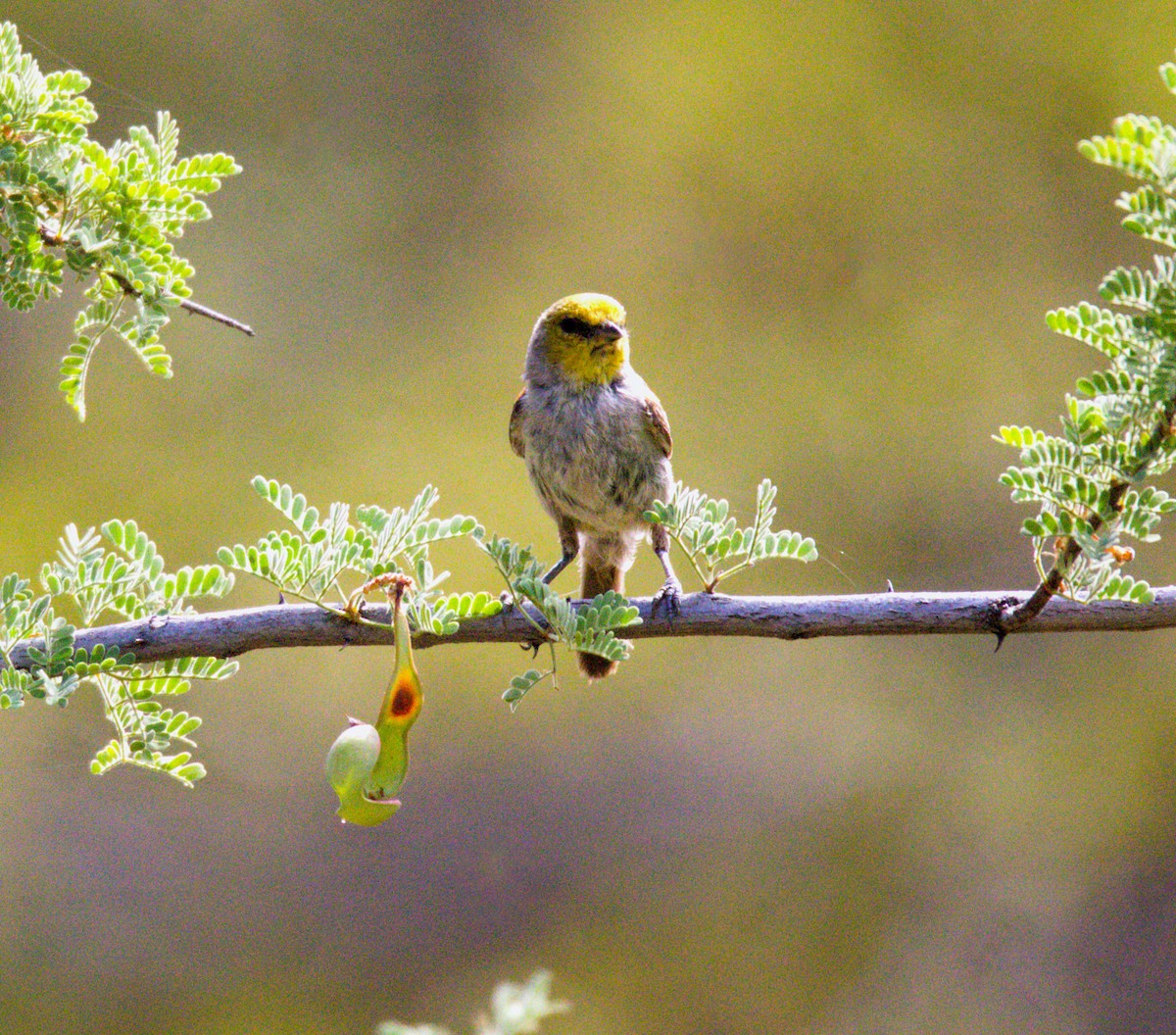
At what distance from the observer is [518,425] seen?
191 inches

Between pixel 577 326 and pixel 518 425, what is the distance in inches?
19.5

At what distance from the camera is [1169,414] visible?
2080 millimetres

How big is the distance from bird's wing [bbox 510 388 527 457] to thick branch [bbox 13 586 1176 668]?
203 centimetres

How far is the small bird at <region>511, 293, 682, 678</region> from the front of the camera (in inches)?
177

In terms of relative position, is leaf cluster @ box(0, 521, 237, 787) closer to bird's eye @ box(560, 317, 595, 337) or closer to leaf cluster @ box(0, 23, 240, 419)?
leaf cluster @ box(0, 23, 240, 419)

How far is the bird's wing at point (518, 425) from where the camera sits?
4.79 m

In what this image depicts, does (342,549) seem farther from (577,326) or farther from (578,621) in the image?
(577,326)

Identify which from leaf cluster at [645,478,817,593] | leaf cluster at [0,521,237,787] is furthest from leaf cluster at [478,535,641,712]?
leaf cluster at [0,521,237,787]

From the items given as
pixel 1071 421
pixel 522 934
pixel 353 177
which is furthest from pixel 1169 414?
pixel 353 177

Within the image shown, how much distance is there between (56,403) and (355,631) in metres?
7.63

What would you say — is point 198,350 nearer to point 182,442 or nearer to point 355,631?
point 182,442

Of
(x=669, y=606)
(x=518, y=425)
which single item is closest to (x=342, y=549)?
(x=669, y=606)

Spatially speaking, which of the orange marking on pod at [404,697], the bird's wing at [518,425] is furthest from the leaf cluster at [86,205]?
the bird's wing at [518,425]

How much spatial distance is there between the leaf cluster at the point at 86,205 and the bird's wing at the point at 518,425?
2.28 metres
